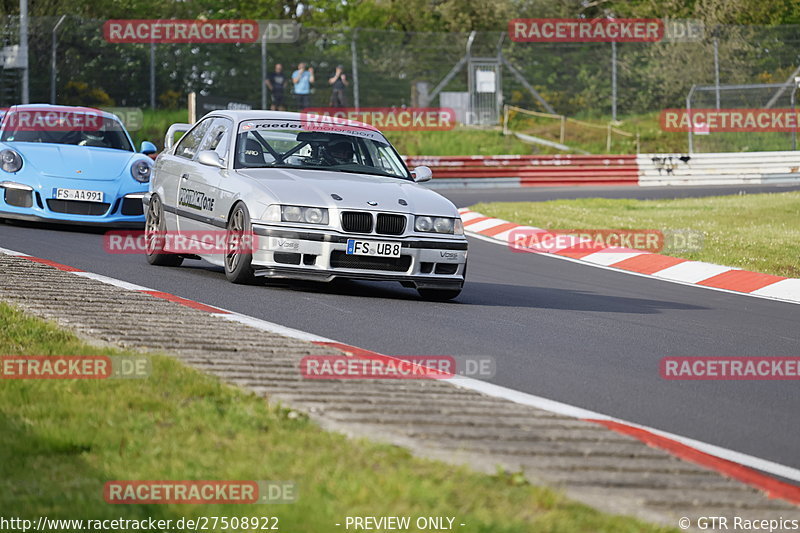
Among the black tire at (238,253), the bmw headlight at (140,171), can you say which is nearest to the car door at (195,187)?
the black tire at (238,253)

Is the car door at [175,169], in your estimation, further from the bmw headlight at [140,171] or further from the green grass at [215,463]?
the green grass at [215,463]

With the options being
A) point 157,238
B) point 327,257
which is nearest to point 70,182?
point 157,238

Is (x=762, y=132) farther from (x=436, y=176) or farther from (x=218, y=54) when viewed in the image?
(x=218, y=54)

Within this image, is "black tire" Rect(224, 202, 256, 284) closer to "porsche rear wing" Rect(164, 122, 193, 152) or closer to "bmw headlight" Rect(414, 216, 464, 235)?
"bmw headlight" Rect(414, 216, 464, 235)

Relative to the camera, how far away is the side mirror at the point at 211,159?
10688 mm

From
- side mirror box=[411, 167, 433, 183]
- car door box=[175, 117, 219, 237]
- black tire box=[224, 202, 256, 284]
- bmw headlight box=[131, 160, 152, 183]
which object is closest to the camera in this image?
black tire box=[224, 202, 256, 284]

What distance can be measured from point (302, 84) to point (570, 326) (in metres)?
24.3

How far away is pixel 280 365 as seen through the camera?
6.05m

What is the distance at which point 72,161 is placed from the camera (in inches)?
586

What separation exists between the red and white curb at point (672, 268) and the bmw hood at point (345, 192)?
426 centimetres

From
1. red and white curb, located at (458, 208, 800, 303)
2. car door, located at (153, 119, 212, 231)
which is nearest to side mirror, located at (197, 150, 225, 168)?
car door, located at (153, 119, 212, 231)

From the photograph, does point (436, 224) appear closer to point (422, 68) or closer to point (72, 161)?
point (72, 161)

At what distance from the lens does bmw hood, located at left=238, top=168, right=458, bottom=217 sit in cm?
988

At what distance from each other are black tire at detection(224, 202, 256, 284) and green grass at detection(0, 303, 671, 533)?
14.4 feet
